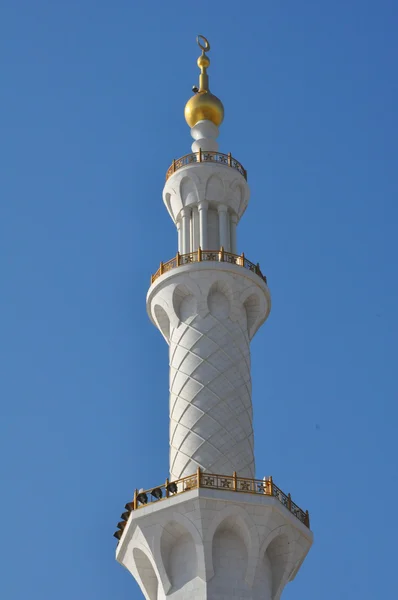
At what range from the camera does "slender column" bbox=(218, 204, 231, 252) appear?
38.5m

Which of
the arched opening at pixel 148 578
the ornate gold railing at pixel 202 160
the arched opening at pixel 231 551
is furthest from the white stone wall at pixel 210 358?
the ornate gold railing at pixel 202 160

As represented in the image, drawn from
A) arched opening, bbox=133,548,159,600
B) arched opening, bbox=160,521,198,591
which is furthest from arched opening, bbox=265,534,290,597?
arched opening, bbox=133,548,159,600

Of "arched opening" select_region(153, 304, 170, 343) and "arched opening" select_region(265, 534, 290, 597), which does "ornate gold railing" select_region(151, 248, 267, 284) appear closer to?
"arched opening" select_region(153, 304, 170, 343)

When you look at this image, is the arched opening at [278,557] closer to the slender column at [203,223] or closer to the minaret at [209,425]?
the minaret at [209,425]

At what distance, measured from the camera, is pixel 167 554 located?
32.5 meters

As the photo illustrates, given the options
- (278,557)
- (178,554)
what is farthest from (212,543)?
(278,557)

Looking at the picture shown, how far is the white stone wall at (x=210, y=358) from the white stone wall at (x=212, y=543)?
72.4 inches

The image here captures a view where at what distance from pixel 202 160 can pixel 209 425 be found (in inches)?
376

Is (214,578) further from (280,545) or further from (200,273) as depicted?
(200,273)

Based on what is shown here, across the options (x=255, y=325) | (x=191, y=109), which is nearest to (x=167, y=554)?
(x=255, y=325)

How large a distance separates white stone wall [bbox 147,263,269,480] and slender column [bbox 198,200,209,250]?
1.72m

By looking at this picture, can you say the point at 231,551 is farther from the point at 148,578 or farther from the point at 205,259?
the point at 205,259

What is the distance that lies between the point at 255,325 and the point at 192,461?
5.65m

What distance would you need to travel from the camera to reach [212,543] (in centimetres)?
3209
